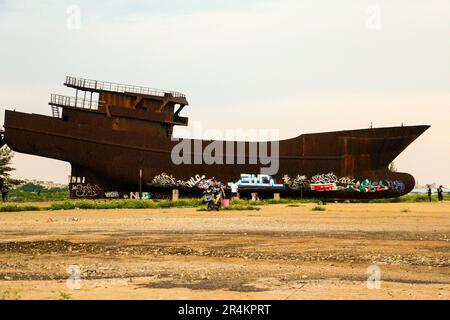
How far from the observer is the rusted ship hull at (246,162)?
44000 mm

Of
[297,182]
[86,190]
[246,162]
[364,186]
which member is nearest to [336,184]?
[364,186]

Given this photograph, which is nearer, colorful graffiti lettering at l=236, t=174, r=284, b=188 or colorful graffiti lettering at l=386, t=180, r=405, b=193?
colorful graffiti lettering at l=386, t=180, r=405, b=193

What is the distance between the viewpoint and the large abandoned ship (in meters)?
44.0

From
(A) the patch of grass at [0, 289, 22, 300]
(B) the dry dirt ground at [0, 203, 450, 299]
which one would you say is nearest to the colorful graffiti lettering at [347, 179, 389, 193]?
(B) the dry dirt ground at [0, 203, 450, 299]

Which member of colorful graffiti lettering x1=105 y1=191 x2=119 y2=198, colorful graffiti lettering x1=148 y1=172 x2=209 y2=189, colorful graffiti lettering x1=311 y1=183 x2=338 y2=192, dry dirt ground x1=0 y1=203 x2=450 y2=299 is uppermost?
colorful graffiti lettering x1=148 y1=172 x2=209 y2=189

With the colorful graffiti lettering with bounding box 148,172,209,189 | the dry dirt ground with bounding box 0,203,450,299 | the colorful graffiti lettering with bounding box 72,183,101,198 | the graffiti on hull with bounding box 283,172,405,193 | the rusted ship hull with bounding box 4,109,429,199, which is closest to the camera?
the dry dirt ground with bounding box 0,203,450,299

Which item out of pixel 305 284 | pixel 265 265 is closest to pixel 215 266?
pixel 265 265

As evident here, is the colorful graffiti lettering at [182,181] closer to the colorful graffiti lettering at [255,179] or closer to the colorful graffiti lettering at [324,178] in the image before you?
the colorful graffiti lettering at [255,179]

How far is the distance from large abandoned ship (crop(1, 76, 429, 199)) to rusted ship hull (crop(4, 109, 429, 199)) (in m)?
0.07

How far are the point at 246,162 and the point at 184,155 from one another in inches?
180

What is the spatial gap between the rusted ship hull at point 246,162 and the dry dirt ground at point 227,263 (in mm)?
29261

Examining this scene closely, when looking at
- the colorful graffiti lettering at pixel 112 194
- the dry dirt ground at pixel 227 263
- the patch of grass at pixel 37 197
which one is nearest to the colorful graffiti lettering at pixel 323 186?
the colorful graffiti lettering at pixel 112 194

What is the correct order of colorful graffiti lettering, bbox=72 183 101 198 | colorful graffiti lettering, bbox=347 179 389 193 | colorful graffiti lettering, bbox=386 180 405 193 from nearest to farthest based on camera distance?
colorful graffiti lettering, bbox=347 179 389 193
colorful graffiti lettering, bbox=386 180 405 193
colorful graffiti lettering, bbox=72 183 101 198

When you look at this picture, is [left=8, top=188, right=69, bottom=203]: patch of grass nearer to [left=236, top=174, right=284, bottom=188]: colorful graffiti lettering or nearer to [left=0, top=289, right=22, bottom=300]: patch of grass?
[left=236, top=174, right=284, bottom=188]: colorful graffiti lettering
